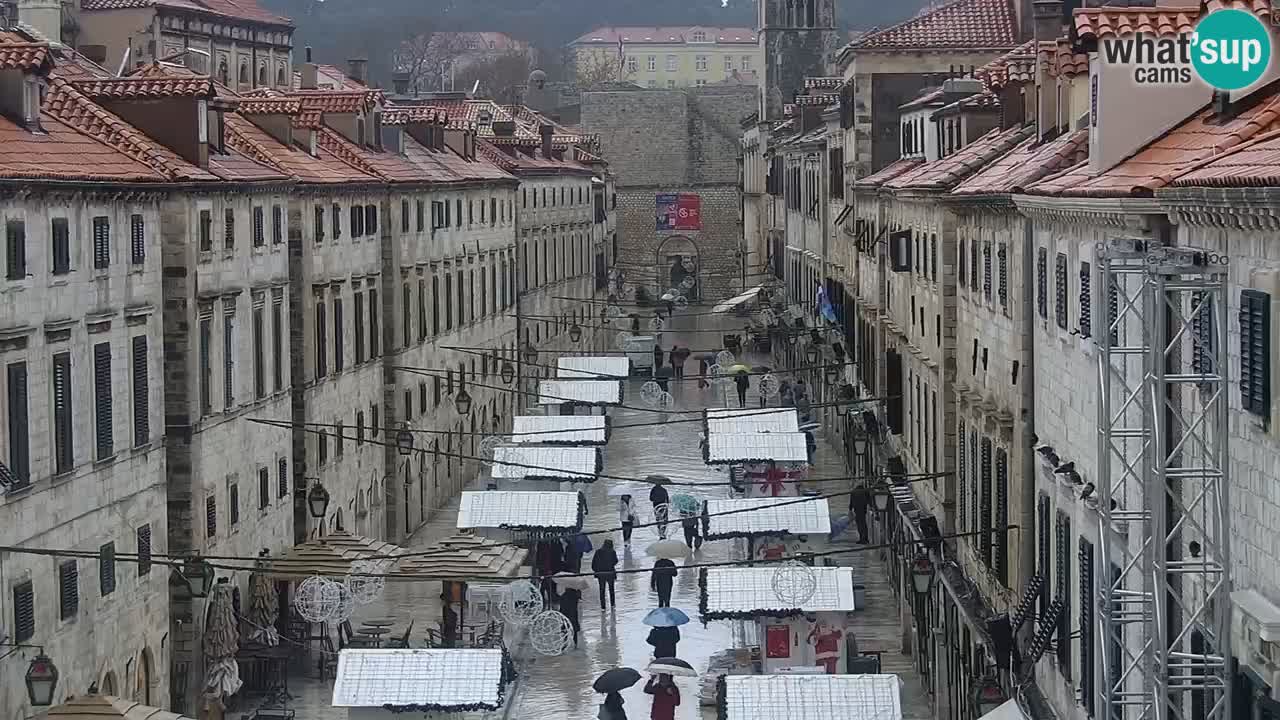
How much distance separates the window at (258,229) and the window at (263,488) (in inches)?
146

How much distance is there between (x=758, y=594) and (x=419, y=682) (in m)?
6.24

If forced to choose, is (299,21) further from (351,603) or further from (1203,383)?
(1203,383)

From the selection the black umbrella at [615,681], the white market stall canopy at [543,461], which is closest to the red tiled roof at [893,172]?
the white market stall canopy at [543,461]

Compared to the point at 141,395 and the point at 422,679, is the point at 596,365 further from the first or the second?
the point at 422,679

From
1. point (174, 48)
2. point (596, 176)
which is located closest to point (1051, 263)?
point (174, 48)

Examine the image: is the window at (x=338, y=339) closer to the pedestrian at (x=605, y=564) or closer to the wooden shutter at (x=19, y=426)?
the pedestrian at (x=605, y=564)

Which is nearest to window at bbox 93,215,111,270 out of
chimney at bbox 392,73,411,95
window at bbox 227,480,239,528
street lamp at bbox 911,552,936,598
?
window at bbox 227,480,239,528

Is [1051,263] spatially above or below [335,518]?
above

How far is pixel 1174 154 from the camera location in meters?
18.2

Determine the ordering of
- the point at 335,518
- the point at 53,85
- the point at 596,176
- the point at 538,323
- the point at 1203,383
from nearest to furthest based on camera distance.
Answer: the point at 1203,383
the point at 53,85
the point at 335,518
the point at 538,323
the point at 596,176

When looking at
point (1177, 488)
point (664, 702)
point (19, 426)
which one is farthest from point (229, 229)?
point (1177, 488)

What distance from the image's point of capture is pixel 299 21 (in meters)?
199

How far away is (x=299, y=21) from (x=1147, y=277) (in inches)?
7437

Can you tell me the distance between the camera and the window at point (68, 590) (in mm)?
27609
